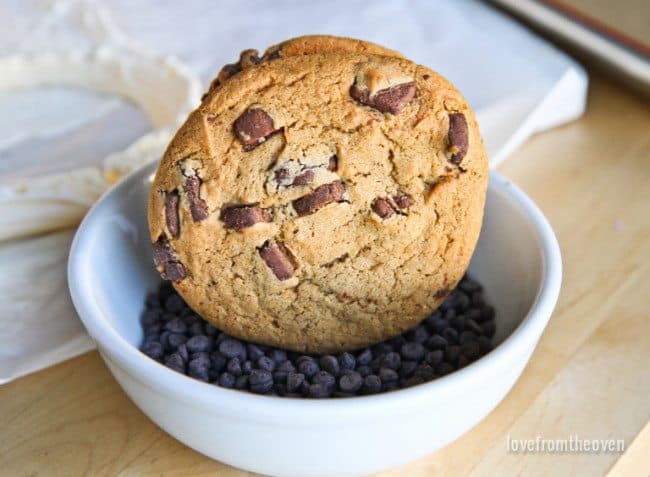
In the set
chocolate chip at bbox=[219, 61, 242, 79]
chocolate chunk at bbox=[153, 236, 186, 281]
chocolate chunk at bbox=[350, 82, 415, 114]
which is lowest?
chocolate chunk at bbox=[153, 236, 186, 281]

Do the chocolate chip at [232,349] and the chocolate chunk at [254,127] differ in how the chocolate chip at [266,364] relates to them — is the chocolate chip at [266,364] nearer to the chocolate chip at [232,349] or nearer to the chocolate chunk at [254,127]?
the chocolate chip at [232,349]

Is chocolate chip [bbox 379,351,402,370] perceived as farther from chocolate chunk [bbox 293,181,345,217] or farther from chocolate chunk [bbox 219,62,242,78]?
chocolate chunk [bbox 219,62,242,78]

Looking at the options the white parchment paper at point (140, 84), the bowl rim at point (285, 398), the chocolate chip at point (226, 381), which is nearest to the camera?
the bowl rim at point (285, 398)

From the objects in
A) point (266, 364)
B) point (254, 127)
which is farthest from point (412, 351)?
point (254, 127)

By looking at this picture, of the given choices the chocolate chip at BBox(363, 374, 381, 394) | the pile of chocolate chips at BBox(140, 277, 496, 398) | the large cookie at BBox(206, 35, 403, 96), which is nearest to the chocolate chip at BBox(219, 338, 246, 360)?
the pile of chocolate chips at BBox(140, 277, 496, 398)

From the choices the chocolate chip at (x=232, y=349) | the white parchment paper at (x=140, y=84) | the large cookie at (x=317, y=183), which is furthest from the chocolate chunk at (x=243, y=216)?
the white parchment paper at (x=140, y=84)

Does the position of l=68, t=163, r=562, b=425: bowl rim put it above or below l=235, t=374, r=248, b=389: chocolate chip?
above
